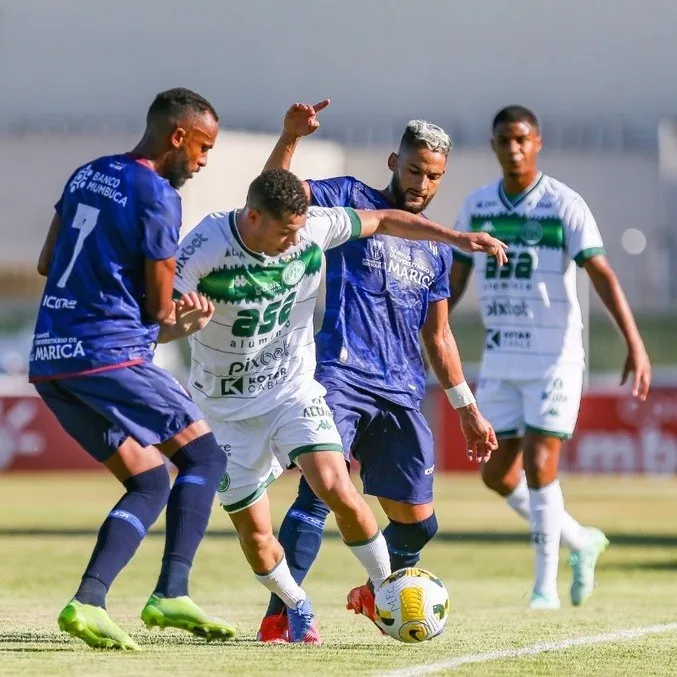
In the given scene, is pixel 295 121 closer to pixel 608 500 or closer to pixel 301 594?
pixel 301 594

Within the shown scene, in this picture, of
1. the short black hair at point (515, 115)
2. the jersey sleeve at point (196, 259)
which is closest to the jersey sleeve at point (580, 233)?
the short black hair at point (515, 115)

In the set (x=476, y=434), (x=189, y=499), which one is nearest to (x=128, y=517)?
(x=189, y=499)

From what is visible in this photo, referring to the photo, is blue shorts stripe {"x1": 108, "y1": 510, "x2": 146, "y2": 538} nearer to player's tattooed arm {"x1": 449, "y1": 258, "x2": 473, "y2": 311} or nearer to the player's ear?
the player's ear

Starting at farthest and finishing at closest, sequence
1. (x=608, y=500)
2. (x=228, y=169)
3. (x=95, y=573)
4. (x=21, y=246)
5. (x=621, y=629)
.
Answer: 1. (x=21, y=246)
2. (x=228, y=169)
3. (x=608, y=500)
4. (x=621, y=629)
5. (x=95, y=573)

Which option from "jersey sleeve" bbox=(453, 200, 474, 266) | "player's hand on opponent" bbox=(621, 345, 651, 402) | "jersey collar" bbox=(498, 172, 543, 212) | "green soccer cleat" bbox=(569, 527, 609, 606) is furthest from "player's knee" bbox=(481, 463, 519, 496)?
"jersey collar" bbox=(498, 172, 543, 212)

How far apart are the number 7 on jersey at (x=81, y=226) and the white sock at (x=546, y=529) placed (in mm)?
4054

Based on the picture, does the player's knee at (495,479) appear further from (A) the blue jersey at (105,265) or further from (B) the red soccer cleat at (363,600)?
(A) the blue jersey at (105,265)

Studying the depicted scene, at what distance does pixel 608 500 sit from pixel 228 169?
8.03 metres

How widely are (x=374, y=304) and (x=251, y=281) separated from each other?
37.7 inches

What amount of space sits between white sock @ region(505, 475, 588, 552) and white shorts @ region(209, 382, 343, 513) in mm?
2967

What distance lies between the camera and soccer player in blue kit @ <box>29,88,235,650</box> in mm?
6414

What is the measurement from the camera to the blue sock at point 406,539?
7.91 metres

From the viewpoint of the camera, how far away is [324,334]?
7922 mm

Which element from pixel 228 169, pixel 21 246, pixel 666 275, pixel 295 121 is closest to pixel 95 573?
pixel 295 121
